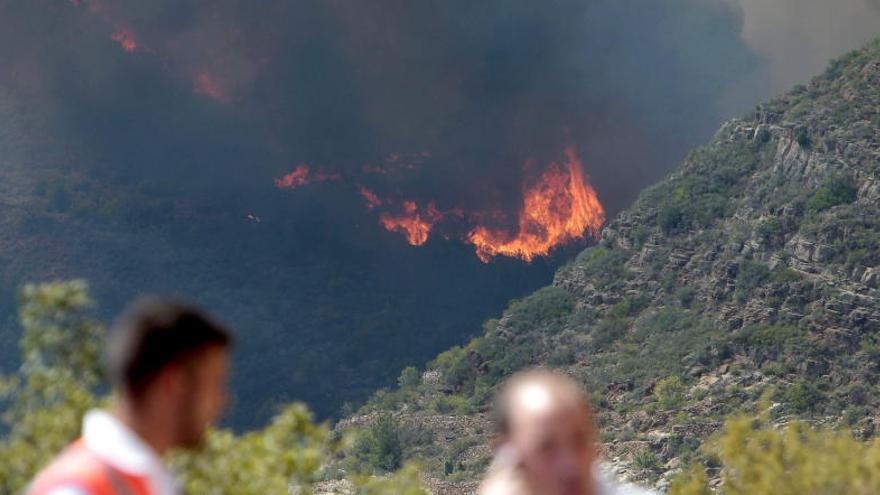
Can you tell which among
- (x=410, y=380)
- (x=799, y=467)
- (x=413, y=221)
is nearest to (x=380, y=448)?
(x=410, y=380)

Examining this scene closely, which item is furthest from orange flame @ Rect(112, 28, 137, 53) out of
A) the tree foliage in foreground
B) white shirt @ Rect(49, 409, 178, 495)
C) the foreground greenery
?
white shirt @ Rect(49, 409, 178, 495)

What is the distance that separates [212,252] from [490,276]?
21202 millimetres

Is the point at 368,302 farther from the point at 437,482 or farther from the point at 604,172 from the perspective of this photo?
the point at 437,482

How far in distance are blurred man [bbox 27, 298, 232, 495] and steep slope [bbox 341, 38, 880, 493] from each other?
Answer: 5357 centimetres

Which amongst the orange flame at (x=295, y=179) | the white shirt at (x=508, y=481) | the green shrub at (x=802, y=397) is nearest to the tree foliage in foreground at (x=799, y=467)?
the white shirt at (x=508, y=481)

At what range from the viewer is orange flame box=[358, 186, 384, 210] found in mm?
133000

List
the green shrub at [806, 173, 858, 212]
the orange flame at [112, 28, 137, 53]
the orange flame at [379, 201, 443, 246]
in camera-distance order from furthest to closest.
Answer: the orange flame at [112, 28, 137, 53], the orange flame at [379, 201, 443, 246], the green shrub at [806, 173, 858, 212]

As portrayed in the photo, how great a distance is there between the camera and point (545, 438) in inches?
216

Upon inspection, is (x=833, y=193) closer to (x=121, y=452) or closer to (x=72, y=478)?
(x=121, y=452)

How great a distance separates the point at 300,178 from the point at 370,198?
6462 mm

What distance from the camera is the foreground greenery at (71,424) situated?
1381 cm

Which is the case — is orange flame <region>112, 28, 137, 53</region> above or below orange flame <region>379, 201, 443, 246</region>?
above

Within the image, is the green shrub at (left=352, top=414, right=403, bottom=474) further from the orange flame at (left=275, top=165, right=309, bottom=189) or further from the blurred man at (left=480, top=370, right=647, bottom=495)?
the blurred man at (left=480, top=370, right=647, bottom=495)

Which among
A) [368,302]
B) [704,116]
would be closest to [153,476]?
[368,302]
